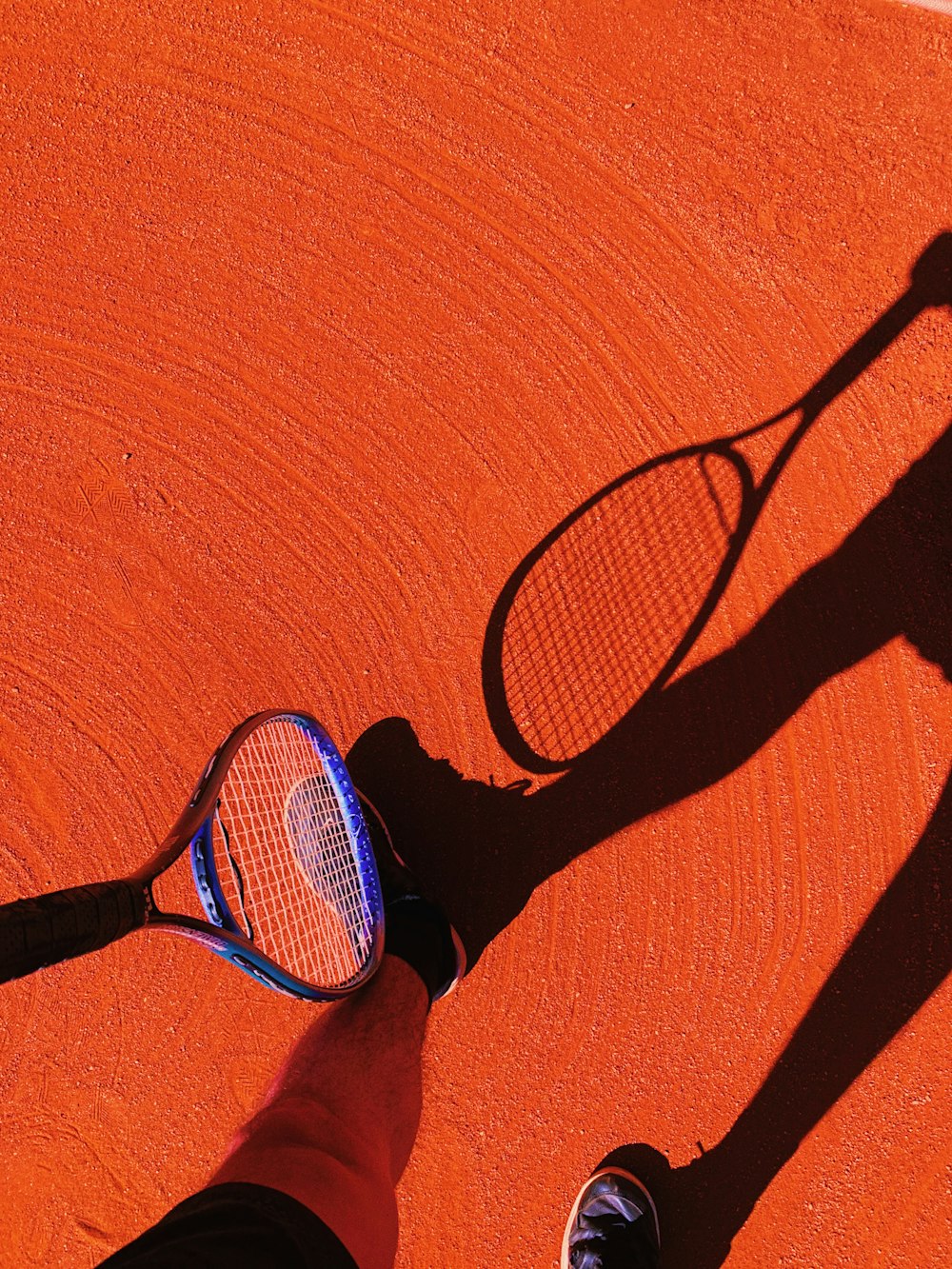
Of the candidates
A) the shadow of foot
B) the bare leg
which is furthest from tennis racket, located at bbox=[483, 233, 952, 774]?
the shadow of foot

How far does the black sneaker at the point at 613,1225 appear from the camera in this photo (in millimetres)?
2852

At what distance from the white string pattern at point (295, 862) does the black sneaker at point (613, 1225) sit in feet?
3.65

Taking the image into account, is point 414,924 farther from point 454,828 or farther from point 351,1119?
point 351,1119

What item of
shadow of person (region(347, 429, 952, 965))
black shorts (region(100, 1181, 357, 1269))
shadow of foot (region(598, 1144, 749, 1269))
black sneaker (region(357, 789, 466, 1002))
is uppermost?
shadow of person (region(347, 429, 952, 965))

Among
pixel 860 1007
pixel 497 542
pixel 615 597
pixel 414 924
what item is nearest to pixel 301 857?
pixel 414 924

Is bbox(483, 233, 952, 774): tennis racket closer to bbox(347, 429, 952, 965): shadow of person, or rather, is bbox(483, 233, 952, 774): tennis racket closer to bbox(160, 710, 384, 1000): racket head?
bbox(347, 429, 952, 965): shadow of person

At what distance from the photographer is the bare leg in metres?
2.21

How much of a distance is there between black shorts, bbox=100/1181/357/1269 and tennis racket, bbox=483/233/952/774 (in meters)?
1.49

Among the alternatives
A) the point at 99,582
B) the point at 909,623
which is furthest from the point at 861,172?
the point at 99,582

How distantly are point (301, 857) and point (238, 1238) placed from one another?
44.5 inches

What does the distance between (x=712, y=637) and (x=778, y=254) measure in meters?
1.34

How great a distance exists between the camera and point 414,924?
9.34ft

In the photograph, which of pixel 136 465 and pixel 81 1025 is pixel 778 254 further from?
pixel 81 1025

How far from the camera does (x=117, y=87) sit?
10.2ft
